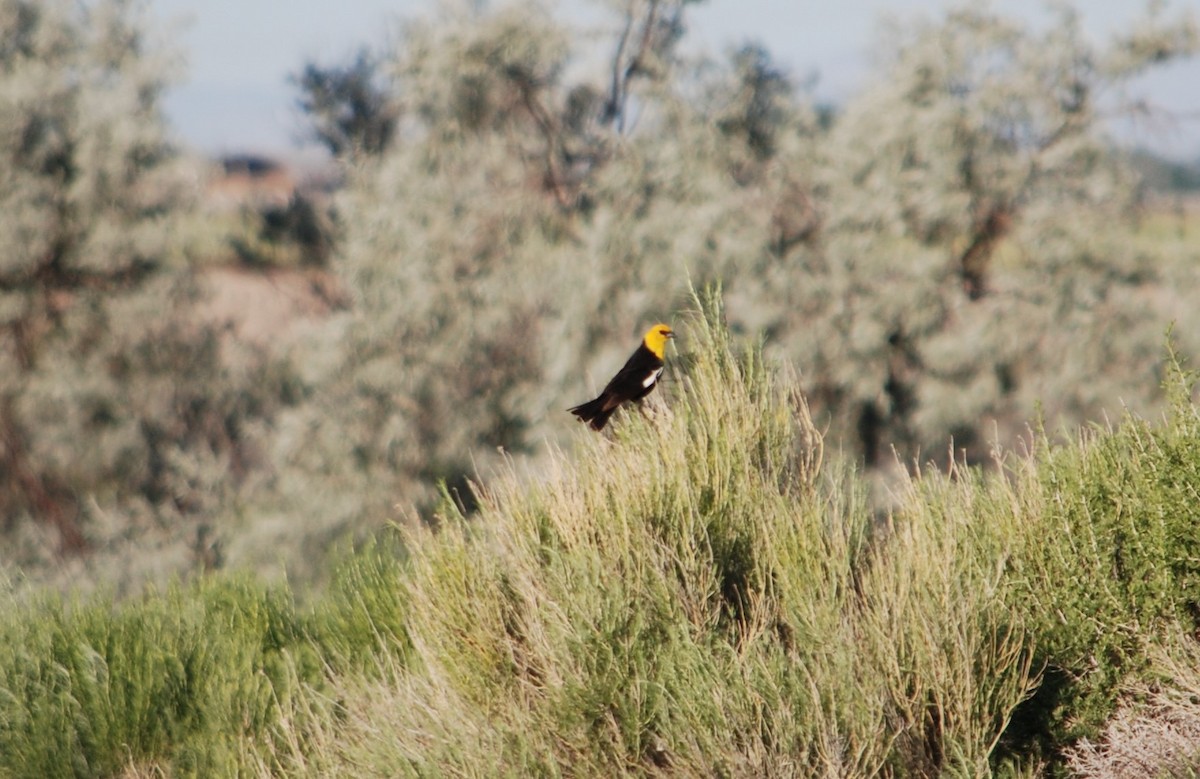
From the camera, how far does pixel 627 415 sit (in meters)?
5.90

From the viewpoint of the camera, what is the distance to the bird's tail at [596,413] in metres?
5.87

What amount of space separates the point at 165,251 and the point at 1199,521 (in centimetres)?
1779

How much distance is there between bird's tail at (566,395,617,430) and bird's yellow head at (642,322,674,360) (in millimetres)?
375

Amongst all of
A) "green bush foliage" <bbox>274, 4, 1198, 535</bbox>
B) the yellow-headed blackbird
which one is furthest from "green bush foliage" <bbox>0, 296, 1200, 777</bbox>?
"green bush foliage" <bbox>274, 4, 1198, 535</bbox>

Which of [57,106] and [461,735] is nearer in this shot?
[461,735]

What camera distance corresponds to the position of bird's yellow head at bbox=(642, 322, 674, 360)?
6.08 m

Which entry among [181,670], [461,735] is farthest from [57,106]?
[461,735]

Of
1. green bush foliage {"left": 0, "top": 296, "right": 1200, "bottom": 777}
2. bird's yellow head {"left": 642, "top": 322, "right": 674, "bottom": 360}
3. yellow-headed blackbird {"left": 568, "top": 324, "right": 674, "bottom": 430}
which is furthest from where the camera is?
bird's yellow head {"left": 642, "top": 322, "right": 674, "bottom": 360}

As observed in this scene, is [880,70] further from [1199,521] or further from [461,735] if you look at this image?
[461,735]

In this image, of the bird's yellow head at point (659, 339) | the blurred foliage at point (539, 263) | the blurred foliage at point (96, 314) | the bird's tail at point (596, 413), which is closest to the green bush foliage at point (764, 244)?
the blurred foliage at point (539, 263)

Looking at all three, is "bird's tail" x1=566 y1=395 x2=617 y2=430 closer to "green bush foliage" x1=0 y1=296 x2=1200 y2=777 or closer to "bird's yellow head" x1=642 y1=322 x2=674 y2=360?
"green bush foliage" x1=0 y1=296 x2=1200 y2=777

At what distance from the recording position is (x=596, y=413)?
19.3 feet

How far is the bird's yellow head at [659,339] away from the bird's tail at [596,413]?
38cm

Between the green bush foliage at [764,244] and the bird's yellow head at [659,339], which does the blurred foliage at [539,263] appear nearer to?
the green bush foliage at [764,244]
